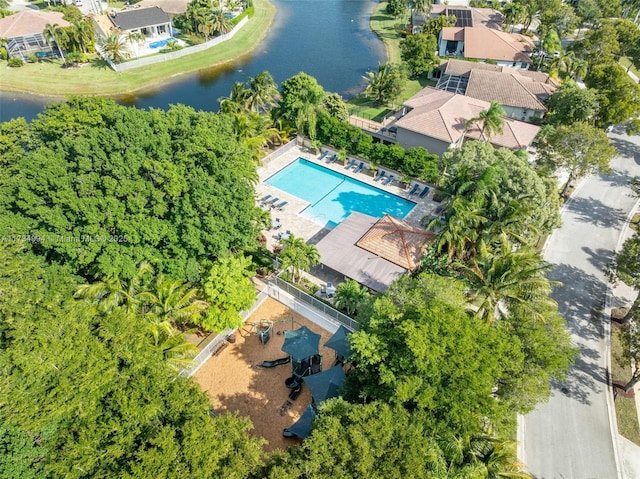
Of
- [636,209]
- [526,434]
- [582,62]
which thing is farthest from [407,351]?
[582,62]

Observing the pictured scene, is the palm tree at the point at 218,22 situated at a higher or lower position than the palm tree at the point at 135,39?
higher

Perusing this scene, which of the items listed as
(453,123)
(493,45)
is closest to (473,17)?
(493,45)

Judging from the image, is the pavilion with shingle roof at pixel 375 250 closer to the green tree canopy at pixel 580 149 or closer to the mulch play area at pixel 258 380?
the mulch play area at pixel 258 380

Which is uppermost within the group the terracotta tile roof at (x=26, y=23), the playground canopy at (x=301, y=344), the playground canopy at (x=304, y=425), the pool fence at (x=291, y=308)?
the terracotta tile roof at (x=26, y=23)

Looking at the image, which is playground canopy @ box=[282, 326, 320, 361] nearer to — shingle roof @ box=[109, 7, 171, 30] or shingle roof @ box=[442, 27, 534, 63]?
shingle roof @ box=[442, 27, 534, 63]

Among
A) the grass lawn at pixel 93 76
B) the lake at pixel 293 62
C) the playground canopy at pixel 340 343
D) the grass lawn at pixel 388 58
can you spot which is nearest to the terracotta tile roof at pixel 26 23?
the grass lawn at pixel 93 76

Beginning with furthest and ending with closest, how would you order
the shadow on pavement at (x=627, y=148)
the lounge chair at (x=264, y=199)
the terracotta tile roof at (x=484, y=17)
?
1. the terracotta tile roof at (x=484, y=17)
2. the shadow on pavement at (x=627, y=148)
3. the lounge chair at (x=264, y=199)

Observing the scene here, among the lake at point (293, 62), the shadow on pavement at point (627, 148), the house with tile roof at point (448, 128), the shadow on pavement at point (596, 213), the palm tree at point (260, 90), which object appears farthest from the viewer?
the lake at point (293, 62)
